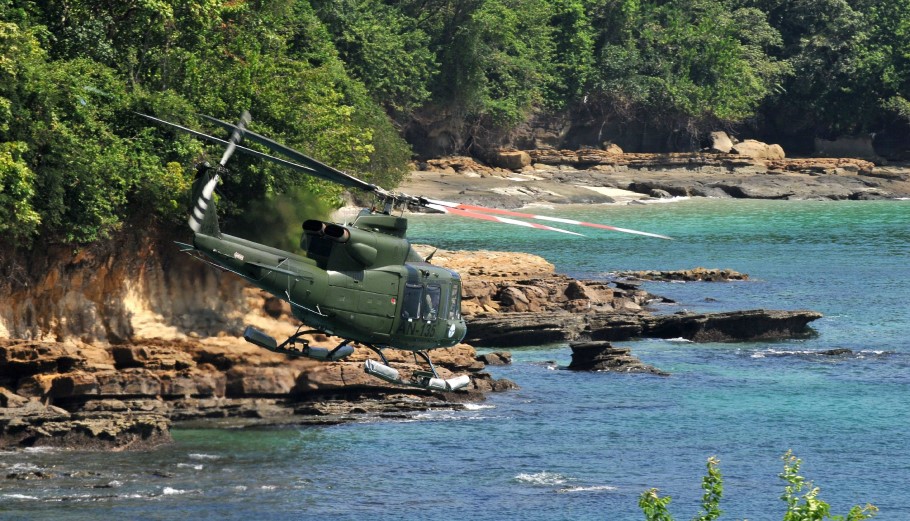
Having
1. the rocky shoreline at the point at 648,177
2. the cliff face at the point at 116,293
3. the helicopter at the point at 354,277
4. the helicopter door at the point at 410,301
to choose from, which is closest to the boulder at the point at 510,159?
the rocky shoreline at the point at 648,177

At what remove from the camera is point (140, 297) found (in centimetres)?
4278

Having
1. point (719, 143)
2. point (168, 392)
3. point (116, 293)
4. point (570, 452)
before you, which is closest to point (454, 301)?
point (570, 452)

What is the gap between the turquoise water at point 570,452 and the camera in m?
34.3

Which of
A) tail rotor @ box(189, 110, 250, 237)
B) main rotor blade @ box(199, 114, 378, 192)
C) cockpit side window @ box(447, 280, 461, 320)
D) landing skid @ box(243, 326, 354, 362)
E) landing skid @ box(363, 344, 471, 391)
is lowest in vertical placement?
landing skid @ box(363, 344, 471, 391)

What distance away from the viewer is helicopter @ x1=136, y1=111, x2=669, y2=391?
99.2 feet

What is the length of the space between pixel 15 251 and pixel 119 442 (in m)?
5.78

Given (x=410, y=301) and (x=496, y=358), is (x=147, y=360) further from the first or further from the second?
(x=496, y=358)

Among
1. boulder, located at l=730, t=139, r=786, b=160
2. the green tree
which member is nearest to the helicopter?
the green tree

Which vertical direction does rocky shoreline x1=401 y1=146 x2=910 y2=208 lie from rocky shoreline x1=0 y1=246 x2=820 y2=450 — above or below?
above

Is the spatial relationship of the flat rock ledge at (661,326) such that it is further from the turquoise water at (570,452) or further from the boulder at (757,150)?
the boulder at (757,150)

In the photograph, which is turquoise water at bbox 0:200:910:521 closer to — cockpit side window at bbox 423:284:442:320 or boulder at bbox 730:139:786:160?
cockpit side window at bbox 423:284:442:320

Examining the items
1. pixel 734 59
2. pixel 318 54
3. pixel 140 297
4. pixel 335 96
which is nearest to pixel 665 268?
pixel 318 54

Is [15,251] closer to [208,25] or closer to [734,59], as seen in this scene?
[208,25]

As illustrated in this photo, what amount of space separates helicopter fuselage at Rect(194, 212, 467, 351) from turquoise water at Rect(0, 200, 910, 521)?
440 cm
